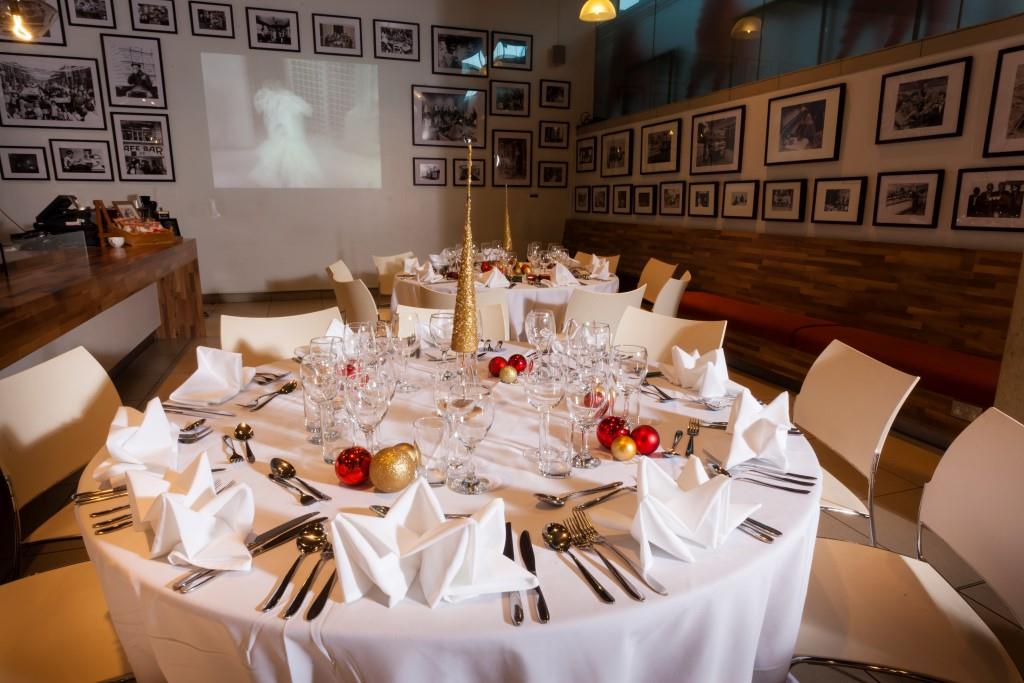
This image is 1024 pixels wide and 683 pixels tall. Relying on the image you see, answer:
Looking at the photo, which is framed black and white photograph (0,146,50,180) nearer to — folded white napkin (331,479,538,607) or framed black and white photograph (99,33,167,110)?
framed black and white photograph (99,33,167,110)

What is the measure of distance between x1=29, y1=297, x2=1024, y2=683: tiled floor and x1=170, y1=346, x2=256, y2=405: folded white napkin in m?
1.17

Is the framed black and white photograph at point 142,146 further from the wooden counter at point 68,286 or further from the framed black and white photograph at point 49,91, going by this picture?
the wooden counter at point 68,286

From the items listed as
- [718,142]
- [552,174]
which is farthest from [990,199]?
[552,174]

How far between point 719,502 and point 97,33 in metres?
9.14

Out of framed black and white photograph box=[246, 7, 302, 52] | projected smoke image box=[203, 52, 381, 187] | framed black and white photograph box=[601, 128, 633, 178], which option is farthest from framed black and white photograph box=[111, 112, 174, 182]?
framed black and white photograph box=[601, 128, 633, 178]

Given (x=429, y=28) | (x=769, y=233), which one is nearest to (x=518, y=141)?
(x=429, y=28)

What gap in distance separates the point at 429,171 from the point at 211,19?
3291mm

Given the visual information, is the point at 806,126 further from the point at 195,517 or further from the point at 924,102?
the point at 195,517

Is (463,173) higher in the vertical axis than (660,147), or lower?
lower

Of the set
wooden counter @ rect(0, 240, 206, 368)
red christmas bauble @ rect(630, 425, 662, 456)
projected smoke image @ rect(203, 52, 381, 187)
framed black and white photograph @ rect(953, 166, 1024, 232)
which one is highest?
projected smoke image @ rect(203, 52, 381, 187)

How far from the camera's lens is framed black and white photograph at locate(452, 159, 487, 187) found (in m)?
8.81

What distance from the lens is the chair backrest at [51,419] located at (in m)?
1.72

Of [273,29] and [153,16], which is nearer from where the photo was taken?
[153,16]

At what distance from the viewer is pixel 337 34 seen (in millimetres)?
7969
